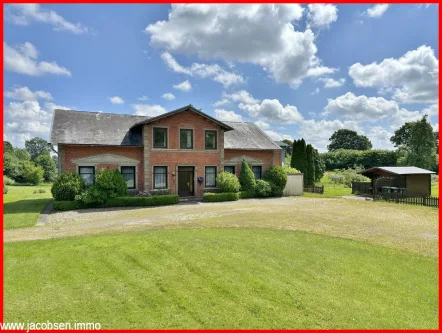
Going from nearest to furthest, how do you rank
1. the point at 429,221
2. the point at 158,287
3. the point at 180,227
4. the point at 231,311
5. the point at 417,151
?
the point at 231,311, the point at 158,287, the point at 180,227, the point at 429,221, the point at 417,151

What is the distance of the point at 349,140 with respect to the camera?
96125mm

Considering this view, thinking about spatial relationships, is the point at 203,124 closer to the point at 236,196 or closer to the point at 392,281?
the point at 236,196

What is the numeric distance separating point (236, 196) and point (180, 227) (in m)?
10.3

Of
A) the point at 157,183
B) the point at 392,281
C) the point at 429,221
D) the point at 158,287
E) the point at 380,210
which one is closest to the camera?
the point at 158,287

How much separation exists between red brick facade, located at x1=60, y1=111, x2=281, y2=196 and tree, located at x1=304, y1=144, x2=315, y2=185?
15605 millimetres

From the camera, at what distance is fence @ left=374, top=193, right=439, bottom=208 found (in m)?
17.7

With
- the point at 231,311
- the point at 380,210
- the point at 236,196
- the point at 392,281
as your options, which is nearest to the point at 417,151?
the point at 380,210

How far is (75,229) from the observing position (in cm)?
1059

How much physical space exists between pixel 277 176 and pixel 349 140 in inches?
3338

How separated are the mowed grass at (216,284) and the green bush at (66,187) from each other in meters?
8.78

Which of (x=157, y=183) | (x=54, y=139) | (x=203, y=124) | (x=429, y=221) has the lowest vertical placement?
(x=429, y=221)

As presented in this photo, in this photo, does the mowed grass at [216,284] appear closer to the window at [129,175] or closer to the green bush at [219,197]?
the window at [129,175]

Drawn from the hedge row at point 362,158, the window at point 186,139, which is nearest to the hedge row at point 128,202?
the window at point 186,139

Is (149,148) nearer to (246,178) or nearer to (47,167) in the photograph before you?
(246,178)
